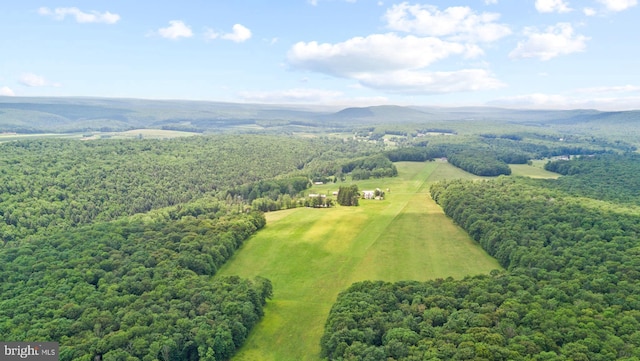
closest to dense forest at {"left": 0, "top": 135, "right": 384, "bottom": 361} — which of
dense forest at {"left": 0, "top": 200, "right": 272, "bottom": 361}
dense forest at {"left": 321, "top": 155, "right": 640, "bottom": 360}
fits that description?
dense forest at {"left": 0, "top": 200, "right": 272, "bottom": 361}

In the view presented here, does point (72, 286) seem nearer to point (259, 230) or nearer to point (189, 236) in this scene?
point (189, 236)

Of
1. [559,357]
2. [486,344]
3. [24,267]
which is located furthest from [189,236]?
[559,357]

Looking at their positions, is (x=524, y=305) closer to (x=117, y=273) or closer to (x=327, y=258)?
(x=327, y=258)

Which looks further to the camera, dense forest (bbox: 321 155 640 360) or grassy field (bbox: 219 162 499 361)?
grassy field (bbox: 219 162 499 361)

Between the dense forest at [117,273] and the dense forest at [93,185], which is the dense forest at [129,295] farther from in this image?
the dense forest at [93,185]

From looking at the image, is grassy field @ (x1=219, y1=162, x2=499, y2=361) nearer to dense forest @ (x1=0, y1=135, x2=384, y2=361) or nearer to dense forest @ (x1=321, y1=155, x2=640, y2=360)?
dense forest @ (x1=0, y1=135, x2=384, y2=361)

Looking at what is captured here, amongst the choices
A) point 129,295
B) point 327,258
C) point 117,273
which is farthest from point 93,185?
point 327,258

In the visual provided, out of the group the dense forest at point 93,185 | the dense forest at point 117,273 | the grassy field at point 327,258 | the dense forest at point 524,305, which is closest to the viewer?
the dense forest at point 524,305

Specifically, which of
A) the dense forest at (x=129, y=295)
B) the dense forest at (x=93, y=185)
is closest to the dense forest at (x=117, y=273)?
the dense forest at (x=129, y=295)
